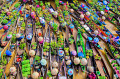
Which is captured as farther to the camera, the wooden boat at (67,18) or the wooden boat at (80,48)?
the wooden boat at (67,18)

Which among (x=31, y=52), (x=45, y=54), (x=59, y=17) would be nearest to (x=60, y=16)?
(x=59, y=17)

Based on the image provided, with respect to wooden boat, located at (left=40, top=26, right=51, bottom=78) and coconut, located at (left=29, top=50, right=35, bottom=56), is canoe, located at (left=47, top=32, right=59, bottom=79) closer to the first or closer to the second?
wooden boat, located at (left=40, top=26, right=51, bottom=78)

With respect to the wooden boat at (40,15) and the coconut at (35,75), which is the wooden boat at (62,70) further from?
the wooden boat at (40,15)

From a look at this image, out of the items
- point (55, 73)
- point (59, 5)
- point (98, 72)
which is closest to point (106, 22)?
point (59, 5)

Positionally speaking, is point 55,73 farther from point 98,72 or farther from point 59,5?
point 59,5

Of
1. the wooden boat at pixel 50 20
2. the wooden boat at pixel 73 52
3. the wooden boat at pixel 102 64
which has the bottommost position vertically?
the wooden boat at pixel 102 64

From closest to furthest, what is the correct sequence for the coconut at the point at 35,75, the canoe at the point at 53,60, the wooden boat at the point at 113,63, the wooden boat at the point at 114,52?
1. the coconut at the point at 35,75
2. the canoe at the point at 53,60
3. the wooden boat at the point at 113,63
4. the wooden boat at the point at 114,52

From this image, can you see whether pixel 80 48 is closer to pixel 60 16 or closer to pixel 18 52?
pixel 60 16

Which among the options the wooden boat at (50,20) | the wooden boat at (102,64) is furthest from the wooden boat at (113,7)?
the wooden boat at (50,20)
